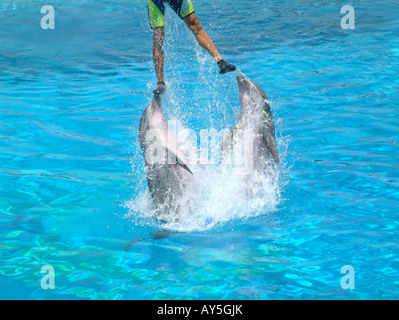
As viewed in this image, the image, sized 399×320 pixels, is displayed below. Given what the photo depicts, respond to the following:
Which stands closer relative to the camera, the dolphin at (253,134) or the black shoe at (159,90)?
the black shoe at (159,90)

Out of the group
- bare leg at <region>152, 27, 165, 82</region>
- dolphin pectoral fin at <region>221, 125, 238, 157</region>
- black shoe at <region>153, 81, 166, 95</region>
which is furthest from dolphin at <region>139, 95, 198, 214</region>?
bare leg at <region>152, 27, 165, 82</region>

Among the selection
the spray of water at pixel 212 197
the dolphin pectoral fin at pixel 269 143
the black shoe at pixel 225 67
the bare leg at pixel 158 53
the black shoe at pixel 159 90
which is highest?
the bare leg at pixel 158 53

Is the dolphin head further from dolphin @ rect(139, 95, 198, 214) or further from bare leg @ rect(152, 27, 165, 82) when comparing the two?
bare leg @ rect(152, 27, 165, 82)

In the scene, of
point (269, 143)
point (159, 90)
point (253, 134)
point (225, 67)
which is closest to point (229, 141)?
point (253, 134)

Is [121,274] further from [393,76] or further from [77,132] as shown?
[393,76]

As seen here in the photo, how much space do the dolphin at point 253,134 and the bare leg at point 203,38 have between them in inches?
19.7

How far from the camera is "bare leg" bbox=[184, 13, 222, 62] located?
4.97 metres

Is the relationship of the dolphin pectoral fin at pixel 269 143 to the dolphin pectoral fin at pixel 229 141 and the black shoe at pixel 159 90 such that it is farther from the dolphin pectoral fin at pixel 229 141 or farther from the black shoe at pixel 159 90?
the black shoe at pixel 159 90

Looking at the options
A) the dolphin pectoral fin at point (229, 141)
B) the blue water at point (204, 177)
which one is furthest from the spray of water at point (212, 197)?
the dolphin pectoral fin at point (229, 141)

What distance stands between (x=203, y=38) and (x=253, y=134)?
1252 mm

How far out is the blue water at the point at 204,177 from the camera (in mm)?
3590

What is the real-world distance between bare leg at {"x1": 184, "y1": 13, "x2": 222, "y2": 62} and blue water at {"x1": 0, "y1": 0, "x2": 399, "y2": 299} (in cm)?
65

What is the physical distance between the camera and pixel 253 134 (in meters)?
4.61
